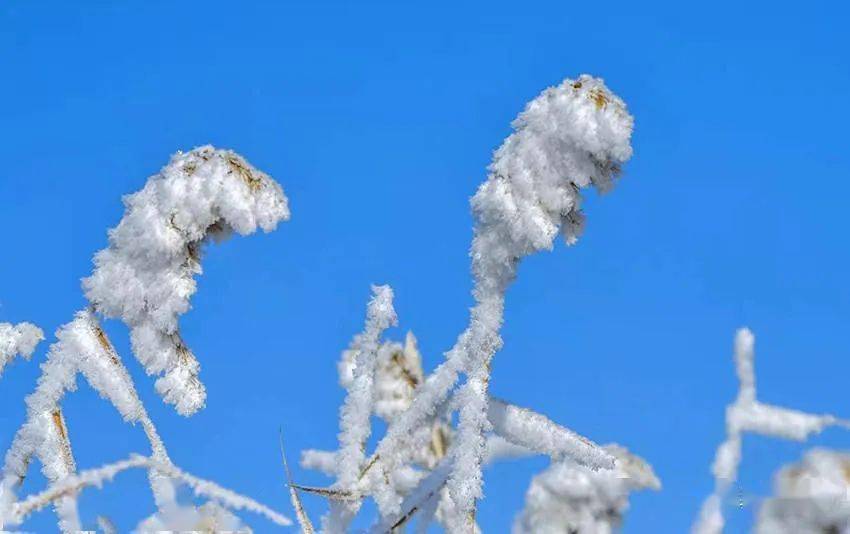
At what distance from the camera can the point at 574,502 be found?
61.5 inches

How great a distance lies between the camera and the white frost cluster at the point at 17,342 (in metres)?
2.13

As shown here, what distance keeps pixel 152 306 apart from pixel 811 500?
1.49m

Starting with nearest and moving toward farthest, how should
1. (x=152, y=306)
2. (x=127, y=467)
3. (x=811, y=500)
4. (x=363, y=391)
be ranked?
(x=811, y=500), (x=127, y=467), (x=152, y=306), (x=363, y=391)

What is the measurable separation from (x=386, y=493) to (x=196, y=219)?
0.68 m

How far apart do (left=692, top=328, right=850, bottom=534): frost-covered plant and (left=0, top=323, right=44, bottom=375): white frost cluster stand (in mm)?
1411

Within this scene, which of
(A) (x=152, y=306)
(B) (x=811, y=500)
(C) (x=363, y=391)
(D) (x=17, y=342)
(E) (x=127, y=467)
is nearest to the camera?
(B) (x=811, y=500)

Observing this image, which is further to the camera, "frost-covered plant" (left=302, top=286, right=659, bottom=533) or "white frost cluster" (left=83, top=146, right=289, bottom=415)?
"white frost cluster" (left=83, top=146, right=289, bottom=415)

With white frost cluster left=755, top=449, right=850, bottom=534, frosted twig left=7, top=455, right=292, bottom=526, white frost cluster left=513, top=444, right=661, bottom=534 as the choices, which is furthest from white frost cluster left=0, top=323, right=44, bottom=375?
white frost cluster left=755, top=449, right=850, bottom=534

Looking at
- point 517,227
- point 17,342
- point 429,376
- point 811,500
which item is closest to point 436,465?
point 429,376

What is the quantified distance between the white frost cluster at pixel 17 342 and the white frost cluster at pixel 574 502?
1110mm

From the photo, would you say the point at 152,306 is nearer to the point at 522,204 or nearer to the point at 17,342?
the point at 17,342

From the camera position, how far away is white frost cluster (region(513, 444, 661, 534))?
1531 millimetres

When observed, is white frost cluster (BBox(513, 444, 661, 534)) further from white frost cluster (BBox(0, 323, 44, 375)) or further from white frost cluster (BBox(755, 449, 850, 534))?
white frost cluster (BBox(0, 323, 44, 375))

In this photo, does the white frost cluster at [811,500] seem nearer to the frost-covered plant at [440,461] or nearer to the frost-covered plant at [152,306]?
the frost-covered plant at [440,461]
